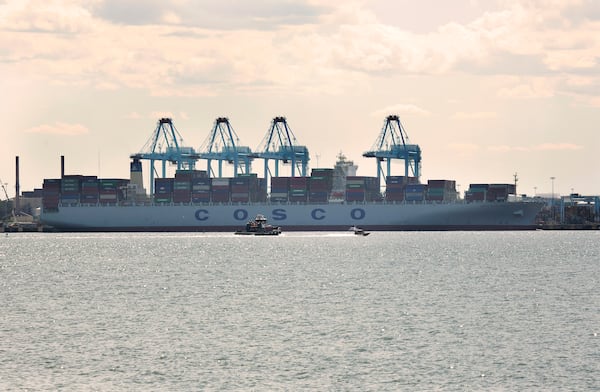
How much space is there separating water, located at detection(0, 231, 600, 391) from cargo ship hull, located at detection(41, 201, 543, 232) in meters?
86.2

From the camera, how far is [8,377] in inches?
1526

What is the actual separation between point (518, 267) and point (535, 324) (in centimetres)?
4284

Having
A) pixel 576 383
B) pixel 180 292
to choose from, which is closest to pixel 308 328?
pixel 576 383

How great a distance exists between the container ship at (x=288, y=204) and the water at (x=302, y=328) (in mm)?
86167

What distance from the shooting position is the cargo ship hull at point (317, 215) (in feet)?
589

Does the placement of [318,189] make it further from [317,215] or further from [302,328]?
[302,328]

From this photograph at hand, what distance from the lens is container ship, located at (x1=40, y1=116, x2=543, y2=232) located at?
179 m

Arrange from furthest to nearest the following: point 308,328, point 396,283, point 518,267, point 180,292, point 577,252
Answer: point 577,252
point 518,267
point 396,283
point 180,292
point 308,328

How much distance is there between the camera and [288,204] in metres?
183

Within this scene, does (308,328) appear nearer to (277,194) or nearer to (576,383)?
(576,383)

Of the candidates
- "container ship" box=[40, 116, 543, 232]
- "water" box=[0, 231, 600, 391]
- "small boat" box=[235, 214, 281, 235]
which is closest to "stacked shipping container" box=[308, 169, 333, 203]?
"container ship" box=[40, 116, 543, 232]

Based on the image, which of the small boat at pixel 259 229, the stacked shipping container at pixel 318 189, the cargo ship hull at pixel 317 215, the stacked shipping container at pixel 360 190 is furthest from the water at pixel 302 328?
the stacked shipping container at pixel 318 189

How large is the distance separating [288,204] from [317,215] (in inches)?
195

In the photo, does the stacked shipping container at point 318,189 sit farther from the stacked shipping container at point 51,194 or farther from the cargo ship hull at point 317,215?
the stacked shipping container at point 51,194
